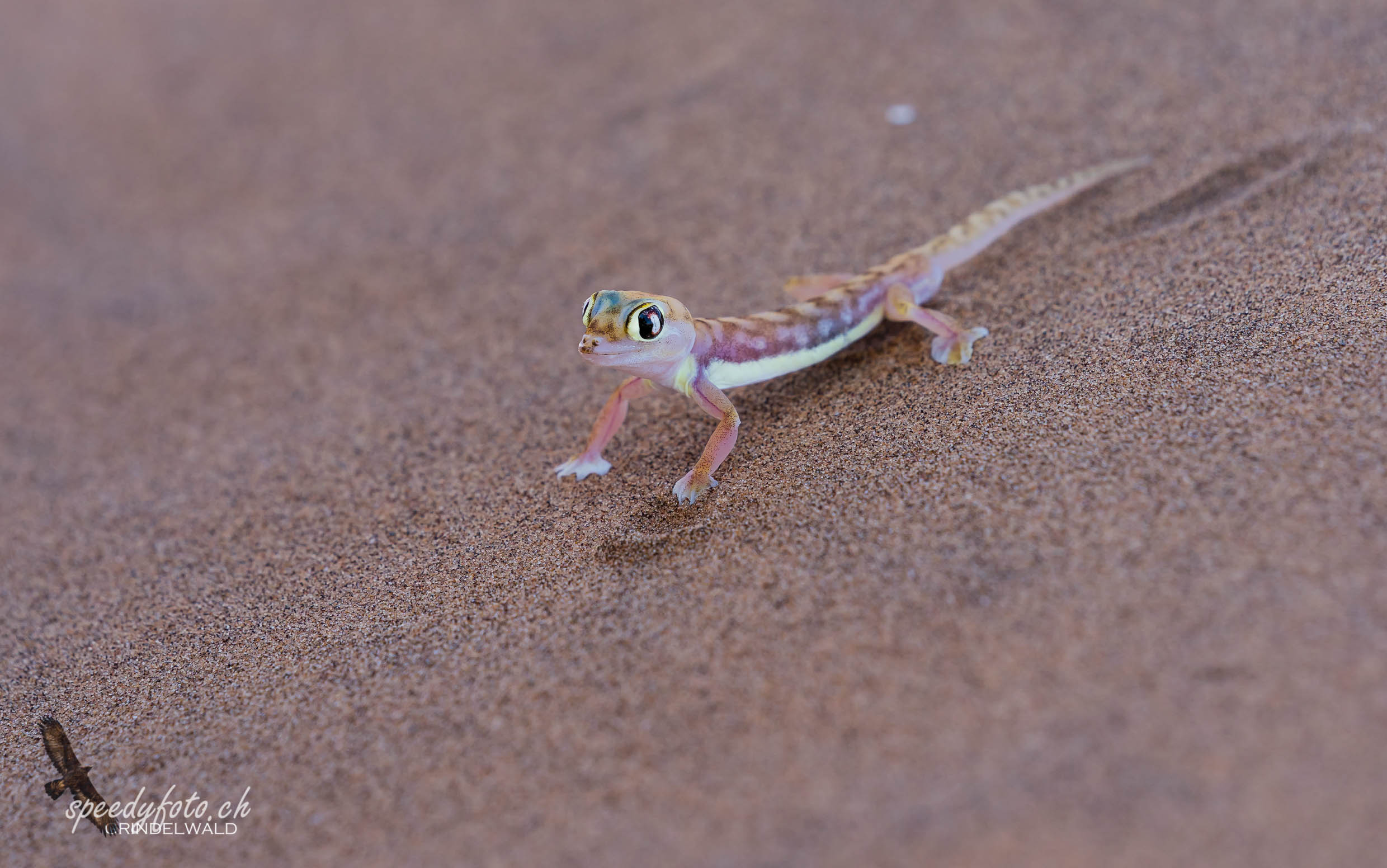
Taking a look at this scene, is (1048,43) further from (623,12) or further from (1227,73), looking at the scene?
(623,12)

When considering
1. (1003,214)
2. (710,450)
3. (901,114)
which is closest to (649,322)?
(710,450)

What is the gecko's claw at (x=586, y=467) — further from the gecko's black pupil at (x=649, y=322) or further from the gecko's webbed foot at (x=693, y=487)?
the gecko's black pupil at (x=649, y=322)

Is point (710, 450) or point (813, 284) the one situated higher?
point (813, 284)

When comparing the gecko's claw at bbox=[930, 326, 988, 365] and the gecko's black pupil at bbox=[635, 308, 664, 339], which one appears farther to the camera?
the gecko's claw at bbox=[930, 326, 988, 365]

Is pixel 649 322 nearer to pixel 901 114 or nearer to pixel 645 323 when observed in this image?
pixel 645 323

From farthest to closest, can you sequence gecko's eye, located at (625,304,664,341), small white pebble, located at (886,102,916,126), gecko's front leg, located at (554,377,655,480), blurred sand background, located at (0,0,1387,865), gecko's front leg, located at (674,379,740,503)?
1. small white pebble, located at (886,102,916,126)
2. gecko's front leg, located at (554,377,655,480)
3. gecko's front leg, located at (674,379,740,503)
4. gecko's eye, located at (625,304,664,341)
5. blurred sand background, located at (0,0,1387,865)

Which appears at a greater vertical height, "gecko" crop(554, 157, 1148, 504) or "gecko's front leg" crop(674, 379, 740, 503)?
"gecko" crop(554, 157, 1148, 504)

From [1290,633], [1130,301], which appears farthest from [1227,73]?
[1290,633]

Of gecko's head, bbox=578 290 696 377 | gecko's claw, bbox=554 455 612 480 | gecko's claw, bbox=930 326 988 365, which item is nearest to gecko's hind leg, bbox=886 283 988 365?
gecko's claw, bbox=930 326 988 365

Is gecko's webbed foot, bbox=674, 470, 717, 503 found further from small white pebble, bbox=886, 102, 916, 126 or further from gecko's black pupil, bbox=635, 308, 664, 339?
small white pebble, bbox=886, 102, 916, 126
